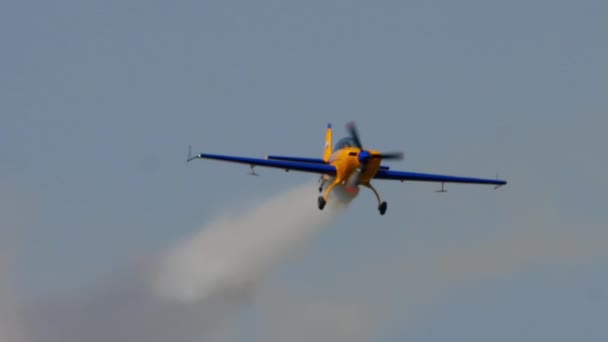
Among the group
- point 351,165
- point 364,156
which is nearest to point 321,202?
point 351,165

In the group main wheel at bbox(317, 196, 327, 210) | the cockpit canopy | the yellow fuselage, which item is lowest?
main wheel at bbox(317, 196, 327, 210)

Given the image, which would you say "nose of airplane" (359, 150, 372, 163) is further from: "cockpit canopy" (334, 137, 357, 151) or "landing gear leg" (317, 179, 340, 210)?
"landing gear leg" (317, 179, 340, 210)

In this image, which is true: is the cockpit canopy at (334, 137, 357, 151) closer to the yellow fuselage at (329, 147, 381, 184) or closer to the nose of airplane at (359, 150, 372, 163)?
the yellow fuselage at (329, 147, 381, 184)

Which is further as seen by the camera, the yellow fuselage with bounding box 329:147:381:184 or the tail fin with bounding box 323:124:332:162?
the tail fin with bounding box 323:124:332:162

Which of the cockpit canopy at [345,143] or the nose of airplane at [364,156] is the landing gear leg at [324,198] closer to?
the cockpit canopy at [345,143]

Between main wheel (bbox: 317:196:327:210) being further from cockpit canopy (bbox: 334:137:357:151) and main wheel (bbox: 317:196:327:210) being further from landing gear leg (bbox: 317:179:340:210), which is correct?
cockpit canopy (bbox: 334:137:357:151)

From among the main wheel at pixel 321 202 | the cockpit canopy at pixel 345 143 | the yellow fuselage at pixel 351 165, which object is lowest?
the main wheel at pixel 321 202

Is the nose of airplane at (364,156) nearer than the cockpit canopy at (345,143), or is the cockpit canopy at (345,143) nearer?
the nose of airplane at (364,156)

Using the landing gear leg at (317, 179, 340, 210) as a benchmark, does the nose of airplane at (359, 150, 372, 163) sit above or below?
above

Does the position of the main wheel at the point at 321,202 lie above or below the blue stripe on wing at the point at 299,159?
below

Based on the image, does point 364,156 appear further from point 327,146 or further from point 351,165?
point 327,146

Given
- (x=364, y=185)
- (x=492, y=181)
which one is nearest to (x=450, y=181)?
(x=492, y=181)

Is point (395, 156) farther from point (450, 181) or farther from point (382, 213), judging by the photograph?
point (450, 181)

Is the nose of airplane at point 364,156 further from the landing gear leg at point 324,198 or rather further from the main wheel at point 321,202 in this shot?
the main wheel at point 321,202
